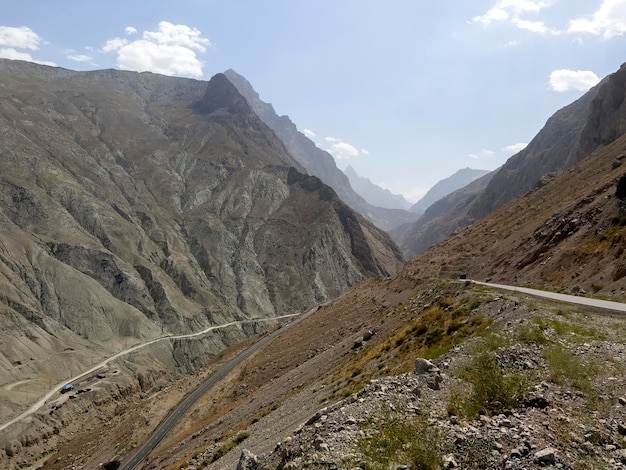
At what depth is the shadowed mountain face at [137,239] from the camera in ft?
325

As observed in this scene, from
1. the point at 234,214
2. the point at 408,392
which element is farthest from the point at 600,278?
the point at 234,214

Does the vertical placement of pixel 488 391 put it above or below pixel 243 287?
above

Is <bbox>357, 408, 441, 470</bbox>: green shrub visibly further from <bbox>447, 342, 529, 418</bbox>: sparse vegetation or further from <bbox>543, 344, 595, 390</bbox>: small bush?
<bbox>543, 344, 595, 390</bbox>: small bush

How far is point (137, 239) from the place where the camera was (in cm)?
13462

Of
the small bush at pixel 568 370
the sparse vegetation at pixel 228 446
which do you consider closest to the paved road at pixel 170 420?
the sparse vegetation at pixel 228 446

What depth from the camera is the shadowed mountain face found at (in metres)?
99.2

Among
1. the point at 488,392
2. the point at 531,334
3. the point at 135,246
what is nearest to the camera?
the point at 488,392

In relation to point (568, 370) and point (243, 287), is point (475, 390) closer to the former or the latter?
point (568, 370)

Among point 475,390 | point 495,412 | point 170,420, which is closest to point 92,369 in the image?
point 170,420

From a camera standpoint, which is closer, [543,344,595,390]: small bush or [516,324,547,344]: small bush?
[543,344,595,390]: small bush

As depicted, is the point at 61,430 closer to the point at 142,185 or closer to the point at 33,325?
the point at 33,325

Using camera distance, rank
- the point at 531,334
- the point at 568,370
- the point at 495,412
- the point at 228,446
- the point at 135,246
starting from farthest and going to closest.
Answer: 1. the point at 135,246
2. the point at 228,446
3. the point at 531,334
4. the point at 568,370
5. the point at 495,412

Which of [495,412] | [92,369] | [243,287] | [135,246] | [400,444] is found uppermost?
[135,246]

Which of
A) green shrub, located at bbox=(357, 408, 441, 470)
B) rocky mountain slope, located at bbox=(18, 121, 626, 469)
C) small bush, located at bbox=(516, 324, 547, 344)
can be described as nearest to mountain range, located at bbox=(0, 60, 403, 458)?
rocky mountain slope, located at bbox=(18, 121, 626, 469)
